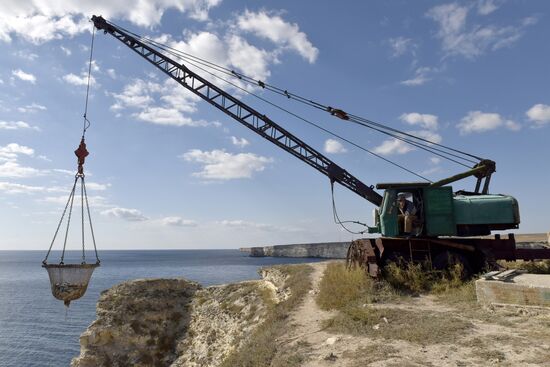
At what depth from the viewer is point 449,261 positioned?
46.2ft

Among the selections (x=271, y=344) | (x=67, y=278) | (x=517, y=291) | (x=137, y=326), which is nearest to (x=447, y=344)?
(x=517, y=291)

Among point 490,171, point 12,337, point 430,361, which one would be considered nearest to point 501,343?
point 430,361

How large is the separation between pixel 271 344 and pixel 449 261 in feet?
25.8

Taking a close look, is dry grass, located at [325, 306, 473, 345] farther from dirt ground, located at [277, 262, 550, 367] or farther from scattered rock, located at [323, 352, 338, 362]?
scattered rock, located at [323, 352, 338, 362]

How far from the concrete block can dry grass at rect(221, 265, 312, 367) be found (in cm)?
585

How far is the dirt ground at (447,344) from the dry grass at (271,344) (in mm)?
300

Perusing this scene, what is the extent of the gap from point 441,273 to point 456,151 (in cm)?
787

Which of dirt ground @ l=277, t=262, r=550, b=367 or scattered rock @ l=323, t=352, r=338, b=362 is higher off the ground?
dirt ground @ l=277, t=262, r=550, b=367

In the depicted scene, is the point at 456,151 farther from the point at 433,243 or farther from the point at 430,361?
the point at 430,361

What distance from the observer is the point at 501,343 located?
7.60m

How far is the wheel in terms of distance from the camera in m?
14.2

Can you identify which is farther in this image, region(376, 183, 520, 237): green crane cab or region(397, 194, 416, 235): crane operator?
region(397, 194, 416, 235): crane operator

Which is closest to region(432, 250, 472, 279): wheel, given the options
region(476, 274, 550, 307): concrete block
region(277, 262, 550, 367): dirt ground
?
region(476, 274, 550, 307): concrete block

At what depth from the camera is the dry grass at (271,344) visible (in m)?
8.67
